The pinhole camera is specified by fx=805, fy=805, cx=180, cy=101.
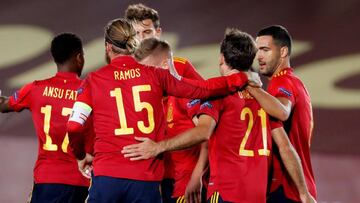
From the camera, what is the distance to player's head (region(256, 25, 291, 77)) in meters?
4.63

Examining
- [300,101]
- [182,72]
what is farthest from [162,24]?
[300,101]

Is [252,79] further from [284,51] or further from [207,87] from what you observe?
[284,51]

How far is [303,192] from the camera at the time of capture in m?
4.26

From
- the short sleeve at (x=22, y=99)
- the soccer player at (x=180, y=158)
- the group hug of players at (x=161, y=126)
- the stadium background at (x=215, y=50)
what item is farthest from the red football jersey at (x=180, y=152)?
the stadium background at (x=215, y=50)

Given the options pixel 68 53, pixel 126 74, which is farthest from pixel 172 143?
pixel 68 53

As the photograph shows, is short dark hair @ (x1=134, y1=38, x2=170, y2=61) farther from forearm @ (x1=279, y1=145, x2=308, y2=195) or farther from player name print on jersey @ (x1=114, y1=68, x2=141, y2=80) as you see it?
forearm @ (x1=279, y1=145, x2=308, y2=195)

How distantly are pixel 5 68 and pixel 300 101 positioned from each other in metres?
3.73

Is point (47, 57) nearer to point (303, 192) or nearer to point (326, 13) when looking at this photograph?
point (326, 13)

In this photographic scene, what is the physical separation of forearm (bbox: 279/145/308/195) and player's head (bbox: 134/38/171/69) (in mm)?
782

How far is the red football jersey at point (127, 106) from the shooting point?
12.7 feet

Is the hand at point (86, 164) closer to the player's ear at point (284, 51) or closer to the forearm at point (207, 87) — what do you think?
the forearm at point (207, 87)

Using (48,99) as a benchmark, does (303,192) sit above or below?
below

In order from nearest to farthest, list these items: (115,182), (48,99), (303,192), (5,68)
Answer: (115,182) < (303,192) < (48,99) < (5,68)

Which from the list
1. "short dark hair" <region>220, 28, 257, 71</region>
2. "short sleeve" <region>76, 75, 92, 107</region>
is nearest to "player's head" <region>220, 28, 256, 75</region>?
"short dark hair" <region>220, 28, 257, 71</region>
